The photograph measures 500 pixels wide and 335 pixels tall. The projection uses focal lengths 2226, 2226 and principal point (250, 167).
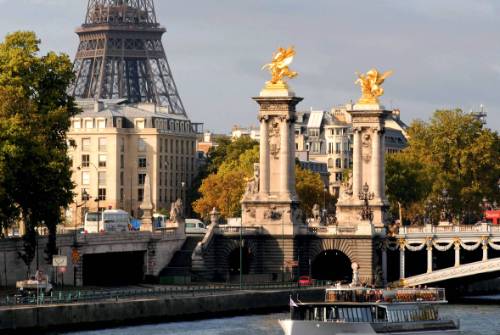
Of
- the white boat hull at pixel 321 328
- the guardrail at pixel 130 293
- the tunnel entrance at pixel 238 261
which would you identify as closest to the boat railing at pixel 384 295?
the white boat hull at pixel 321 328

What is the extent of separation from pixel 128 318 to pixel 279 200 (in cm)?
2777

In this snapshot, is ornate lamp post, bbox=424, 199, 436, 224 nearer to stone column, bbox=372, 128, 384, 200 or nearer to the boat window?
stone column, bbox=372, 128, 384, 200

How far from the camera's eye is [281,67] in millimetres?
137875

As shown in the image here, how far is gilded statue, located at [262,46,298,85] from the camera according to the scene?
137625 millimetres

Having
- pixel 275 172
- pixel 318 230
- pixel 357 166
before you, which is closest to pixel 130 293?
pixel 275 172

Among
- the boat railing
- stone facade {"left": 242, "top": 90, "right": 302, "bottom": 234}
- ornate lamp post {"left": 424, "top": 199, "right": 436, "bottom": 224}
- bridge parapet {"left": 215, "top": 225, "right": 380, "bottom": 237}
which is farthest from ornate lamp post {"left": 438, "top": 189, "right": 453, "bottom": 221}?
the boat railing

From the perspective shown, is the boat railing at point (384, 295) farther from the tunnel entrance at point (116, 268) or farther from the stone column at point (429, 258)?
the tunnel entrance at point (116, 268)

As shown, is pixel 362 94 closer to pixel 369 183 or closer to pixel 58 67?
pixel 369 183

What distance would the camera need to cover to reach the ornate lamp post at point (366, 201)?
139 metres

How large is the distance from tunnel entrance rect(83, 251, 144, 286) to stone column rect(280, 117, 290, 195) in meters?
10.2

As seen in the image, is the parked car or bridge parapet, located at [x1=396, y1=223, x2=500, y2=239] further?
bridge parapet, located at [x1=396, y1=223, x2=500, y2=239]

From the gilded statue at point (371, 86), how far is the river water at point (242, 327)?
82.3 ft

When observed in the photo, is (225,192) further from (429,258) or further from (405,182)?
(429,258)

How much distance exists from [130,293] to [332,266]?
26.8 metres
